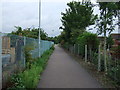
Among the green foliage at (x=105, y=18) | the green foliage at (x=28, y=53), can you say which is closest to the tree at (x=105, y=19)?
the green foliage at (x=105, y=18)

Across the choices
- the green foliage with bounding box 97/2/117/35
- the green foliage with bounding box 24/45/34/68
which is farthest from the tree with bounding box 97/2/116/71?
the green foliage with bounding box 24/45/34/68

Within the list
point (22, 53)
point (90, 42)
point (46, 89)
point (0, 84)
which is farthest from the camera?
point (90, 42)

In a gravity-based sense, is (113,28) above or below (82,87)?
above

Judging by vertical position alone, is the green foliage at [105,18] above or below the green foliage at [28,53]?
above

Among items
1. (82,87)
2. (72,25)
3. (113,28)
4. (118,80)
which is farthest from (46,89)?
(72,25)

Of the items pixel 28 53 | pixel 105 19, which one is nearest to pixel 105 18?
pixel 105 19

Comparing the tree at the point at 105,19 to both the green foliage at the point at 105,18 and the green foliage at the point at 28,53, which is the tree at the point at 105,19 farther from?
the green foliage at the point at 28,53

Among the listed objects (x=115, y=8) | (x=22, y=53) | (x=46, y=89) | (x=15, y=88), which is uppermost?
(x=115, y=8)

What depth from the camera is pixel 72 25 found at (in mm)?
24234

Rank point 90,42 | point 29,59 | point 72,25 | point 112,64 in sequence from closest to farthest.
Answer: point 112,64, point 29,59, point 90,42, point 72,25

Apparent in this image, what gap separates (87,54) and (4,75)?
9.94 meters

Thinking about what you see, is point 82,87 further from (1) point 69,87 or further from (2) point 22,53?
(2) point 22,53

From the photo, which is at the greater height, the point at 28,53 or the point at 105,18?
the point at 105,18

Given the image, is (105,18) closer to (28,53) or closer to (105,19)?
(105,19)
